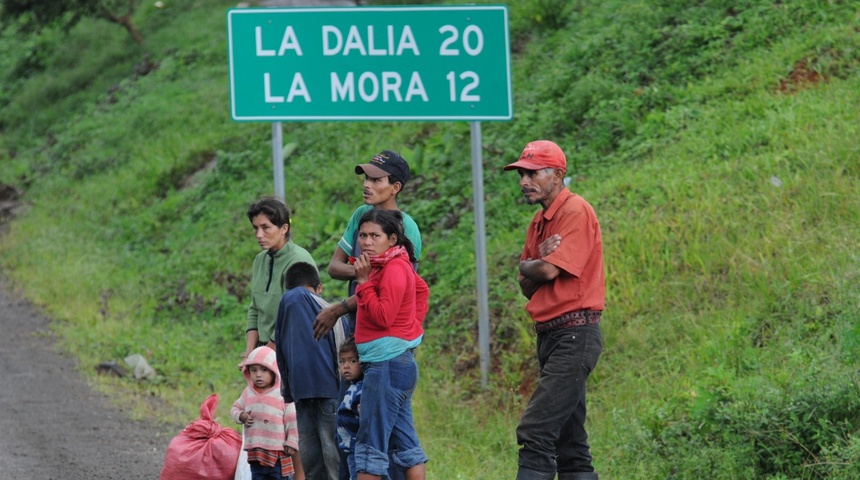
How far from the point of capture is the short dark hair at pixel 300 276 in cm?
541

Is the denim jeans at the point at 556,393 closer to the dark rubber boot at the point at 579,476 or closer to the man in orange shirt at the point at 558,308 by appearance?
the man in orange shirt at the point at 558,308

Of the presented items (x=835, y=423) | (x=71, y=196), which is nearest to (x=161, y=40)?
(x=71, y=196)

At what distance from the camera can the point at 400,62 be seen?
306 inches

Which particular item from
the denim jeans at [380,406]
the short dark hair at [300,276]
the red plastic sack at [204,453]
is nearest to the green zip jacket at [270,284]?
the short dark hair at [300,276]

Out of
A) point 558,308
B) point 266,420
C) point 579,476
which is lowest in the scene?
point 579,476

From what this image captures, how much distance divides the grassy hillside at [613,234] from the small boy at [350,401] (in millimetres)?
1384

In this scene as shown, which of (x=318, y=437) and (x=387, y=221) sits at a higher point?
(x=387, y=221)

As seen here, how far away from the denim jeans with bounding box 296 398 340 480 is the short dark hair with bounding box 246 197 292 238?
91 centimetres

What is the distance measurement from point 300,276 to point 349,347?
0.52 metres

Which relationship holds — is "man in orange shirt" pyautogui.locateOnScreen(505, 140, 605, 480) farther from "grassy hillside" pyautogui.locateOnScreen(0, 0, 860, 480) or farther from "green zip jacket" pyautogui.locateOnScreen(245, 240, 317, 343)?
"green zip jacket" pyautogui.locateOnScreen(245, 240, 317, 343)

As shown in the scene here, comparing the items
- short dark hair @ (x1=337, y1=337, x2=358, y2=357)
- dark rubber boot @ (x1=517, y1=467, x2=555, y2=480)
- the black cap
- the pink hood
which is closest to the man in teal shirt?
the black cap

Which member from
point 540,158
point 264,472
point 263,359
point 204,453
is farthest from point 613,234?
point 204,453

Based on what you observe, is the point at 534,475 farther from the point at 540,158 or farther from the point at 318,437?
the point at 540,158

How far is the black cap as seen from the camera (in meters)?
5.29
